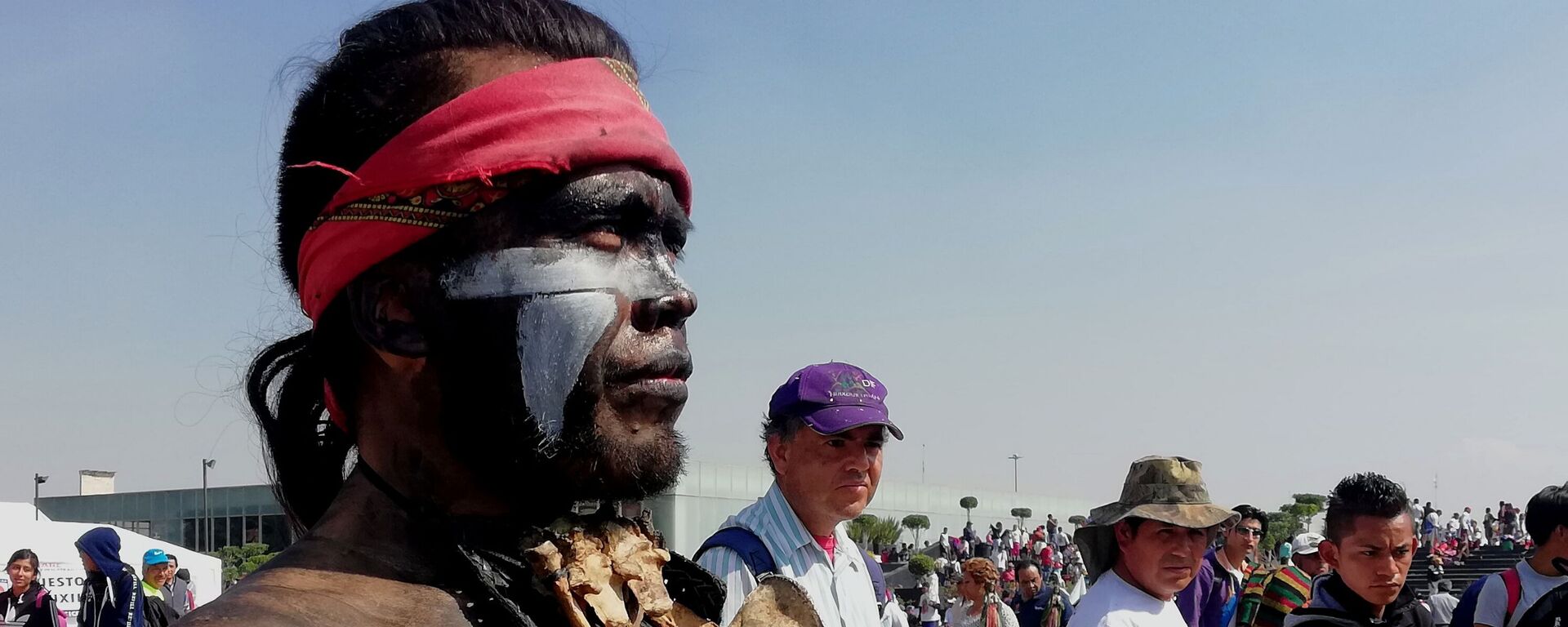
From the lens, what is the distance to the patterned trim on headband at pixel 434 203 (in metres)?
1.78

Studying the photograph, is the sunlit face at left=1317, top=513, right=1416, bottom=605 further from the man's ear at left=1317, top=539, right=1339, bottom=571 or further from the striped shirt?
the striped shirt

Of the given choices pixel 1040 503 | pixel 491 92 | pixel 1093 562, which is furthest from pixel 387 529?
pixel 1040 503

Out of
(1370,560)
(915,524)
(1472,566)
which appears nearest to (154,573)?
(1370,560)

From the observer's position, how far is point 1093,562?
5.93m

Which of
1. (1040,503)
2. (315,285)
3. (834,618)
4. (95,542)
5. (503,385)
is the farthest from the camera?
(1040,503)

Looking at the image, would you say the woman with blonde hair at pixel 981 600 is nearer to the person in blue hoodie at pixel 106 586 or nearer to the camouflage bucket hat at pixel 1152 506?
the camouflage bucket hat at pixel 1152 506

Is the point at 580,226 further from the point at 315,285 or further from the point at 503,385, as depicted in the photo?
the point at 315,285

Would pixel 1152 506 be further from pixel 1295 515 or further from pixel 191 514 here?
pixel 1295 515

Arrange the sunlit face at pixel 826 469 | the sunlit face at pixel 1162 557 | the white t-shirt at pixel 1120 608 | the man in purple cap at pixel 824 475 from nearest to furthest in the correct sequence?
1. the man in purple cap at pixel 824 475
2. the sunlit face at pixel 826 469
3. the white t-shirt at pixel 1120 608
4. the sunlit face at pixel 1162 557

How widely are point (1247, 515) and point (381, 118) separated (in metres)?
9.36

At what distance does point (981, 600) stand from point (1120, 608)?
4.48 m

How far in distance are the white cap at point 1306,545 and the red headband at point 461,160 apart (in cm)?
905

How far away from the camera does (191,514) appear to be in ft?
152

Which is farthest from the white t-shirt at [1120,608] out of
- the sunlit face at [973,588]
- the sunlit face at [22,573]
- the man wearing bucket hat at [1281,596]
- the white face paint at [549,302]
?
the sunlit face at [22,573]
